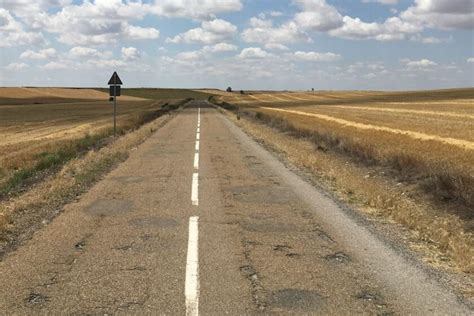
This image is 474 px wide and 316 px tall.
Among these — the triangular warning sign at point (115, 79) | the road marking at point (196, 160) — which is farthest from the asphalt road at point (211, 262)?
the triangular warning sign at point (115, 79)

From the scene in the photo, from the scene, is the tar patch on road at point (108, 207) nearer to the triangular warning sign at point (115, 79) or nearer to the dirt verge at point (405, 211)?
the dirt verge at point (405, 211)

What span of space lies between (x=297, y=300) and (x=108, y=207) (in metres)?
5.47

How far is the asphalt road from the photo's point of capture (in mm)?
5152

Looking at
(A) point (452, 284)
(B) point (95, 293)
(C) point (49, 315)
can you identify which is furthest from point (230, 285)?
(A) point (452, 284)

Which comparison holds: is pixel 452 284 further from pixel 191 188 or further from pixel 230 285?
pixel 191 188

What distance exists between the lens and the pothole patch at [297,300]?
5074 mm

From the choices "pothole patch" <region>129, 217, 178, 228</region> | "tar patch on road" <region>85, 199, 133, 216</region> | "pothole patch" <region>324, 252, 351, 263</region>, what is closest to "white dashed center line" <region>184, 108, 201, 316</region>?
"pothole patch" <region>129, 217, 178, 228</region>

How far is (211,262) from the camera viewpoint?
645 centimetres

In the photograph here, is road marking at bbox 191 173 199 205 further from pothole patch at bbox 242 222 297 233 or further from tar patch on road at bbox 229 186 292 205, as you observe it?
pothole patch at bbox 242 222 297 233

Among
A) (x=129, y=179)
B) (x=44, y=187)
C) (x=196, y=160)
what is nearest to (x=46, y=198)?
(x=44, y=187)

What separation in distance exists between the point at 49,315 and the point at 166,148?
55.0 ft

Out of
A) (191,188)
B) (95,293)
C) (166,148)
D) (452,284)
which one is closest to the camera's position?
(95,293)

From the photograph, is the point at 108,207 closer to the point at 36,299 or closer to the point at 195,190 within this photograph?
the point at 195,190

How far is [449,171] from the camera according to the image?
12273 mm
